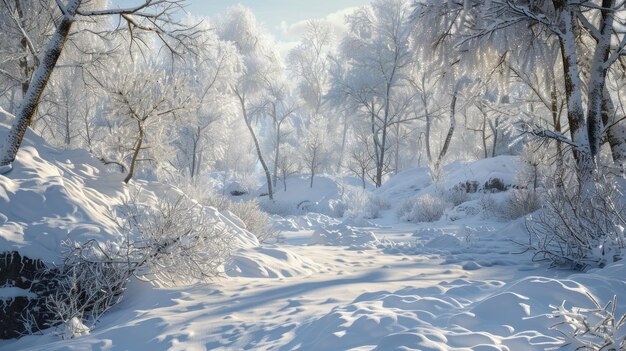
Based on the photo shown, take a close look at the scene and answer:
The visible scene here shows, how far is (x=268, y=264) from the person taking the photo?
4914mm

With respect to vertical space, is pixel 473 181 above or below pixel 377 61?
below

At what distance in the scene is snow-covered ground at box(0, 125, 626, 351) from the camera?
96.3 inches

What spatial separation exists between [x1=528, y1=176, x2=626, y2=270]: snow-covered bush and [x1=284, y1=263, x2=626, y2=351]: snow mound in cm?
77

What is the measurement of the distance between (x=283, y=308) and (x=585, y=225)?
11.0ft

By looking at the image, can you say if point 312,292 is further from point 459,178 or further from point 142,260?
point 459,178

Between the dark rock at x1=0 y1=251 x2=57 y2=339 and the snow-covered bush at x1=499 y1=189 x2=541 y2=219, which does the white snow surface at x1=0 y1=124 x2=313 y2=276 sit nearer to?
the dark rock at x1=0 y1=251 x2=57 y2=339

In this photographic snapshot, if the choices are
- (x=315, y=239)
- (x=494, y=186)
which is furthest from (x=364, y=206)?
(x=315, y=239)

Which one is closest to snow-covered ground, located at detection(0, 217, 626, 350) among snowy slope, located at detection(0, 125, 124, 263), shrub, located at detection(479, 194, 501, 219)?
snowy slope, located at detection(0, 125, 124, 263)

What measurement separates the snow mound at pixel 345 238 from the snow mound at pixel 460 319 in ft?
13.7

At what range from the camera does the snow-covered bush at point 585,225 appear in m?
3.93

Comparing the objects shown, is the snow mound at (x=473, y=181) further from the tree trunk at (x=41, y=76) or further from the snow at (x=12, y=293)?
the snow at (x=12, y=293)

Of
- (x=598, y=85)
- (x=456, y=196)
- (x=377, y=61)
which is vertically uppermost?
(x=377, y=61)

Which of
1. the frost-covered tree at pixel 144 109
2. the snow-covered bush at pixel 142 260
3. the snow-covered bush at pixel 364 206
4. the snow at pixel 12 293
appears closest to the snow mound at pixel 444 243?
the snow-covered bush at pixel 142 260

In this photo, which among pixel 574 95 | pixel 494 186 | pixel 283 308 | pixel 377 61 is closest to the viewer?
pixel 283 308
